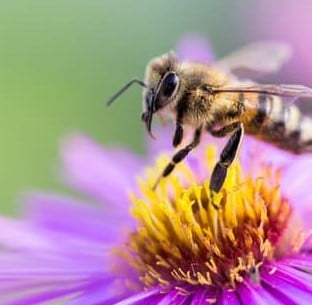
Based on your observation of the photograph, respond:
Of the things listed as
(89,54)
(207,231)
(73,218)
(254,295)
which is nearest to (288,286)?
(254,295)

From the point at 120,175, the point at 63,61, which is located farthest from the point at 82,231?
the point at 63,61

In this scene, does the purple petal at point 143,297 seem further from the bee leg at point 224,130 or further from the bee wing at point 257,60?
the bee wing at point 257,60

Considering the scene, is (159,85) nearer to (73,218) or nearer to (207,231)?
(207,231)

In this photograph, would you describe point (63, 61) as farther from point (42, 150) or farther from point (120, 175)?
point (120, 175)

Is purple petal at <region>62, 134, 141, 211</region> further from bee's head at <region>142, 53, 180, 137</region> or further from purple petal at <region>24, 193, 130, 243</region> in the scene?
bee's head at <region>142, 53, 180, 137</region>

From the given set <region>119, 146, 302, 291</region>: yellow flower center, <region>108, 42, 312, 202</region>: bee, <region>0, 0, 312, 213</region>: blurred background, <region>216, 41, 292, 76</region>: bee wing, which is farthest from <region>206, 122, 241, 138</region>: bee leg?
<region>0, 0, 312, 213</region>: blurred background

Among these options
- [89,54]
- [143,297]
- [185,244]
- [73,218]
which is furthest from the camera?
[89,54]

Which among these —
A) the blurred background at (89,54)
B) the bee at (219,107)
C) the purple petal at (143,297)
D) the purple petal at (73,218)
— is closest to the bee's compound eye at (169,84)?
the bee at (219,107)
